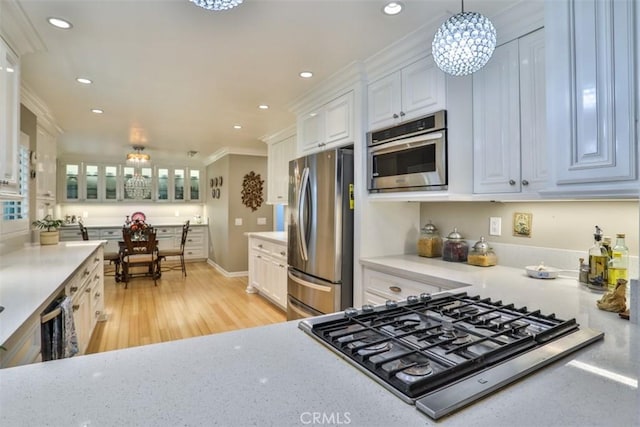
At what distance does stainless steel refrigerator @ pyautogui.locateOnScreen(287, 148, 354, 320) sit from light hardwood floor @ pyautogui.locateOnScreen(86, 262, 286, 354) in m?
1.12

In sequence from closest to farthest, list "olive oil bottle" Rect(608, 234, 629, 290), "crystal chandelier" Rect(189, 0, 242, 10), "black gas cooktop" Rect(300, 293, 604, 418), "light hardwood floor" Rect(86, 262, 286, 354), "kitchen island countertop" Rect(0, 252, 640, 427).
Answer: "kitchen island countertop" Rect(0, 252, 640, 427), "black gas cooktop" Rect(300, 293, 604, 418), "crystal chandelier" Rect(189, 0, 242, 10), "olive oil bottle" Rect(608, 234, 629, 290), "light hardwood floor" Rect(86, 262, 286, 354)

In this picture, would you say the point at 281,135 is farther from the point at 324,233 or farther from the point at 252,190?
the point at 324,233

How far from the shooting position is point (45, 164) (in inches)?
160

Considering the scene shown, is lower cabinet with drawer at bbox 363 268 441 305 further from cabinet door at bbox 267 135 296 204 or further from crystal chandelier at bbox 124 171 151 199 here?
crystal chandelier at bbox 124 171 151 199

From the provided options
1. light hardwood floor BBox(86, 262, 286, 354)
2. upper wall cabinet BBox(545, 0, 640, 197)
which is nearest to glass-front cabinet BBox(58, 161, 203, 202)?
light hardwood floor BBox(86, 262, 286, 354)

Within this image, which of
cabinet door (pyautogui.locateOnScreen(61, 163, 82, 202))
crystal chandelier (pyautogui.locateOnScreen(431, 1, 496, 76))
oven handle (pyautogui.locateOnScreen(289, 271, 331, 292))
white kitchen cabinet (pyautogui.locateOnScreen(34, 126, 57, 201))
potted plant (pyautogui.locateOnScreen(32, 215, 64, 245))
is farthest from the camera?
cabinet door (pyautogui.locateOnScreen(61, 163, 82, 202))

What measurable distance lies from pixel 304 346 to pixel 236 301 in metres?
3.92

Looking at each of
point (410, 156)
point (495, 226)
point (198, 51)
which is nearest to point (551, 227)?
point (495, 226)

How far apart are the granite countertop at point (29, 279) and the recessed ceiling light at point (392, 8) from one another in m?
2.19

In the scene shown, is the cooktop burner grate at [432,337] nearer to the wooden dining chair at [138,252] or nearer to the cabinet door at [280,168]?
the cabinet door at [280,168]

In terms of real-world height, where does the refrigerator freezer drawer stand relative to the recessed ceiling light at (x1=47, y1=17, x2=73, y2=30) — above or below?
below

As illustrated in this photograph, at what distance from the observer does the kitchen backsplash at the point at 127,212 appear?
7363mm

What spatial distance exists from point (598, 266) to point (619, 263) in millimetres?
81

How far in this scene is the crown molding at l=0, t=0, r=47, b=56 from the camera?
187 cm
